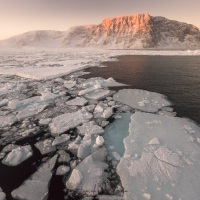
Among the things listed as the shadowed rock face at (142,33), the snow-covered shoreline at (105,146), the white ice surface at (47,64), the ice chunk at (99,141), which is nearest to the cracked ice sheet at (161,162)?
the snow-covered shoreline at (105,146)

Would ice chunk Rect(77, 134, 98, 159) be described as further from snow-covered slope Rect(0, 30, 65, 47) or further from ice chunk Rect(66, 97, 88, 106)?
snow-covered slope Rect(0, 30, 65, 47)

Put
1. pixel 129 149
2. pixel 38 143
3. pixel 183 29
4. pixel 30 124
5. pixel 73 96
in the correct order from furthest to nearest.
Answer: pixel 183 29 → pixel 73 96 → pixel 30 124 → pixel 38 143 → pixel 129 149

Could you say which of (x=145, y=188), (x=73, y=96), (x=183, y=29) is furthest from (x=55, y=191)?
(x=183, y=29)

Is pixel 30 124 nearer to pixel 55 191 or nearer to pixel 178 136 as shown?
pixel 55 191

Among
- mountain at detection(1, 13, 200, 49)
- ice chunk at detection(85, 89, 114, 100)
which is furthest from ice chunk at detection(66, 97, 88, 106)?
mountain at detection(1, 13, 200, 49)

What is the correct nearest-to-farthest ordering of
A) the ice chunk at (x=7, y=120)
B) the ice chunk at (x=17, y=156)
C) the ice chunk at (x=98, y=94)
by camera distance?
the ice chunk at (x=17, y=156), the ice chunk at (x=7, y=120), the ice chunk at (x=98, y=94)

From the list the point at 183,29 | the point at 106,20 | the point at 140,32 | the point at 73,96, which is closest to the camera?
the point at 73,96

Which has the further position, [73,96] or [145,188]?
[73,96]

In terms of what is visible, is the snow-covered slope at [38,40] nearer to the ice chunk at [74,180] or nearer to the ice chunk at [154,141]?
the ice chunk at [154,141]
